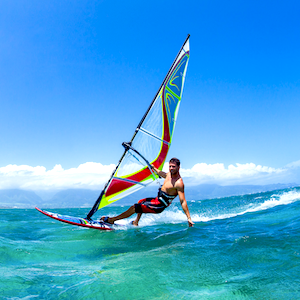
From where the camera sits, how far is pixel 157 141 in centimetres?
721

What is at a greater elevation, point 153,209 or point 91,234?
point 153,209

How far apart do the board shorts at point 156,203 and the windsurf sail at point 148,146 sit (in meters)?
0.92

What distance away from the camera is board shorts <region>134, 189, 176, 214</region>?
6051 mm

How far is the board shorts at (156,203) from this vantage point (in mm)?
6051

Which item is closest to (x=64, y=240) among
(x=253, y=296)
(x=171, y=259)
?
(x=171, y=259)

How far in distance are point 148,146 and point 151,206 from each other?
5.89 feet

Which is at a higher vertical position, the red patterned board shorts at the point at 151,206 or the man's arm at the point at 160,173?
the man's arm at the point at 160,173

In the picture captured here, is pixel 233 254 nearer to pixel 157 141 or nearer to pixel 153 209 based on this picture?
pixel 153 209

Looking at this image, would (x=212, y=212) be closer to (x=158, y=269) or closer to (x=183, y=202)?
(x=183, y=202)

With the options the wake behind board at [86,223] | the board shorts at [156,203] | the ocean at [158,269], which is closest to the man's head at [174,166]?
the board shorts at [156,203]

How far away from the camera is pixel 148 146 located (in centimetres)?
696

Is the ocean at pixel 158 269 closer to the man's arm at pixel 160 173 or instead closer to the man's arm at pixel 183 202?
the man's arm at pixel 183 202

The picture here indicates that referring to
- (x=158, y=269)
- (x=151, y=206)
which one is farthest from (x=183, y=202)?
(x=158, y=269)

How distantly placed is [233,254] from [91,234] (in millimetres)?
3851
